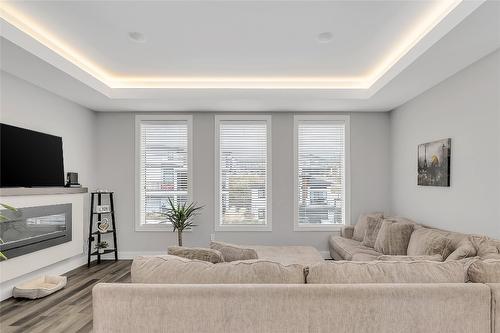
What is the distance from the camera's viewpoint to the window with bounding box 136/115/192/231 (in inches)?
228

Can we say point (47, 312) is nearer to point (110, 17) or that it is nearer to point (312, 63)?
point (110, 17)

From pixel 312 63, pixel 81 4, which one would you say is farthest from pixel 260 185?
pixel 81 4

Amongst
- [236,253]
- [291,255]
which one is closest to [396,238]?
[291,255]

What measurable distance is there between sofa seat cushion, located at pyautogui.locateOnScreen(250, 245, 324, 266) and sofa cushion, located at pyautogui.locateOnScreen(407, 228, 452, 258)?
111cm

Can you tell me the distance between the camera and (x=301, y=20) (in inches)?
121

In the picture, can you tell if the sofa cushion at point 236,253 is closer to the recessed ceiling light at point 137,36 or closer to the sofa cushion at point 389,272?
the sofa cushion at point 389,272

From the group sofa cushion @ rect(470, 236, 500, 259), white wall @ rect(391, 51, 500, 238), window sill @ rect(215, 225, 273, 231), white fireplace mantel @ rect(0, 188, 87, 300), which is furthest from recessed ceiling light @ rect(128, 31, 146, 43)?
sofa cushion @ rect(470, 236, 500, 259)

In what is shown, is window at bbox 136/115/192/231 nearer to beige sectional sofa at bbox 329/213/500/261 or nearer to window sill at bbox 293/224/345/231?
window sill at bbox 293/224/345/231

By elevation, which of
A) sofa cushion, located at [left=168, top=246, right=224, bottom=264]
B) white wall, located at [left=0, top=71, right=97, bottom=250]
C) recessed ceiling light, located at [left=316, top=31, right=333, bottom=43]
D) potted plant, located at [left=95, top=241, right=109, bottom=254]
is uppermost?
recessed ceiling light, located at [left=316, top=31, right=333, bottom=43]

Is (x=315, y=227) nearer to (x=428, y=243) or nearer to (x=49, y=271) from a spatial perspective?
(x=428, y=243)

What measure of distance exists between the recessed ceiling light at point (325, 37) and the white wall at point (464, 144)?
159 cm

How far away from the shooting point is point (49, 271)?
14.7ft

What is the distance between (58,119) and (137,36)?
2.24 metres

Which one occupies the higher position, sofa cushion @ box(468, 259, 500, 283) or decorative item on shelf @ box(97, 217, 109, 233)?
sofa cushion @ box(468, 259, 500, 283)
